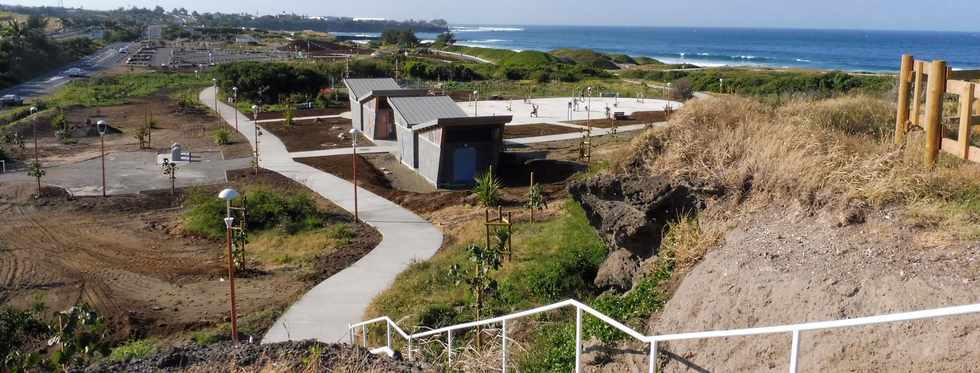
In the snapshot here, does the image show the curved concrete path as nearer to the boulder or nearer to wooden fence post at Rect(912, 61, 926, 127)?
the boulder

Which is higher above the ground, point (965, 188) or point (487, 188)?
point (965, 188)

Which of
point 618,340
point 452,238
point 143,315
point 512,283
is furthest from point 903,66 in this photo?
point 143,315

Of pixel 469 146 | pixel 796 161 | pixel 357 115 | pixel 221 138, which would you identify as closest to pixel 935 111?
pixel 796 161

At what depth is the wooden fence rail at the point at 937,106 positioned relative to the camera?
368 inches

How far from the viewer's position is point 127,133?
4197cm

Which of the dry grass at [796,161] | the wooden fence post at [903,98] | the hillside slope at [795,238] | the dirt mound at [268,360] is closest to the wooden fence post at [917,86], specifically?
the wooden fence post at [903,98]

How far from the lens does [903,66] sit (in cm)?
1105

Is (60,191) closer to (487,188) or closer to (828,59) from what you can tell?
(487,188)

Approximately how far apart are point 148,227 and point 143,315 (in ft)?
27.0

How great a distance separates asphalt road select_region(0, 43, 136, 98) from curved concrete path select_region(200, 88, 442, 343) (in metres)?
49.2

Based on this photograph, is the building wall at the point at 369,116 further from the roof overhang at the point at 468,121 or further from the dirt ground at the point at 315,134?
the roof overhang at the point at 468,121

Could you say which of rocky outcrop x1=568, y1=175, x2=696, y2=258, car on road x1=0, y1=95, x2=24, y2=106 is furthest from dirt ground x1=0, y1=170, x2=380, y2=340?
car on road x1=0, y1=95, x2=24, y2=106

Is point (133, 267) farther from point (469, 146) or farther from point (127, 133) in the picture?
point (127, 133)

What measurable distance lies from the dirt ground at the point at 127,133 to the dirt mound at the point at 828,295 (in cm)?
2959
